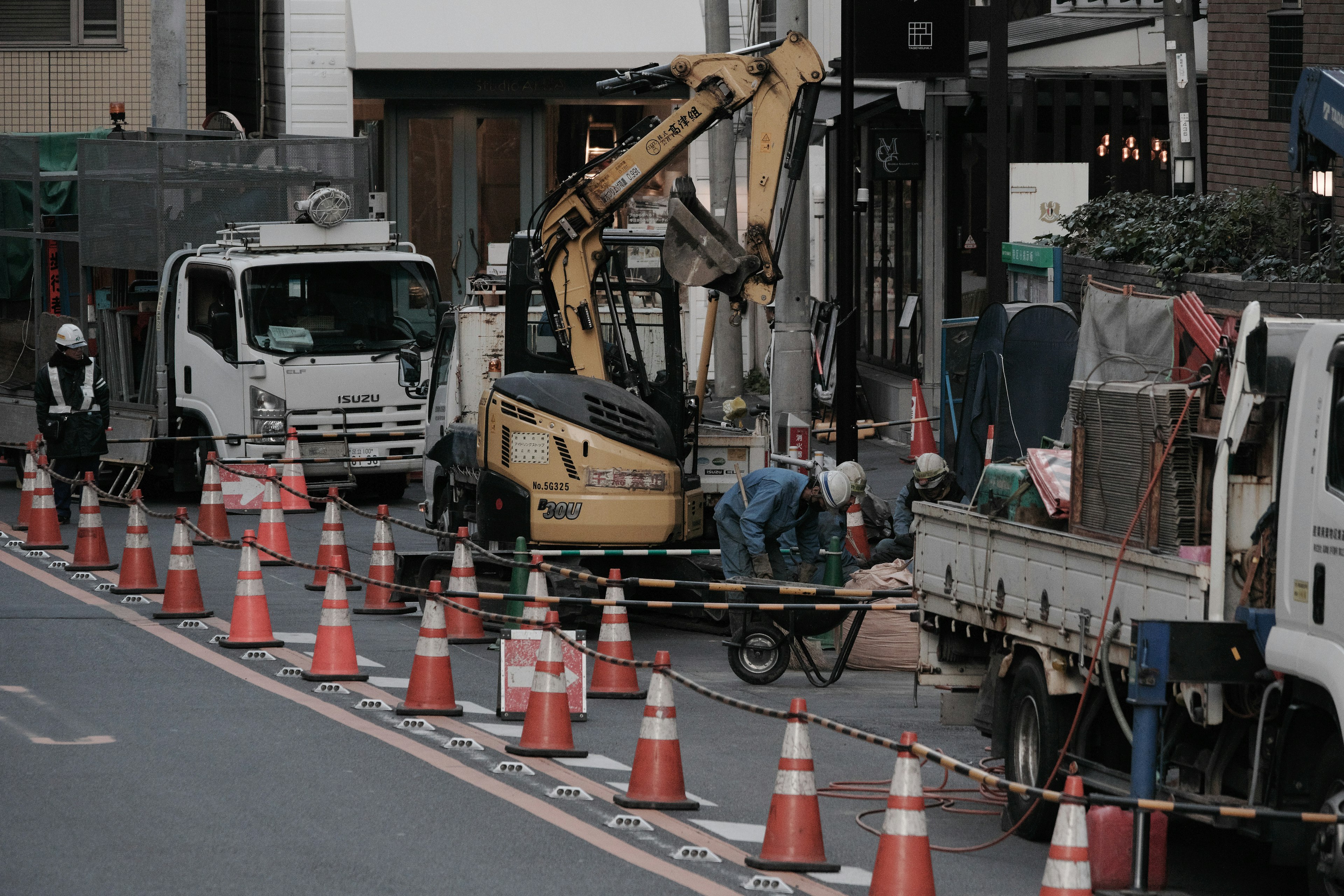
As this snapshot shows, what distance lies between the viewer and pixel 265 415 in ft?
71.3

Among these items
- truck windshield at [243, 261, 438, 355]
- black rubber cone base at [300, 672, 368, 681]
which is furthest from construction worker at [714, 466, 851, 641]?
truck windshield at [243, 261, 438, 355]

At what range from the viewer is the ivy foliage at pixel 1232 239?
53.2 ft

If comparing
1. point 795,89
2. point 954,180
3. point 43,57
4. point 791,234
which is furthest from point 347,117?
point 795,89

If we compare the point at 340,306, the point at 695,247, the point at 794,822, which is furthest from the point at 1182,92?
the point at 794,822

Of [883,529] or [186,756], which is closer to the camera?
[186,756]

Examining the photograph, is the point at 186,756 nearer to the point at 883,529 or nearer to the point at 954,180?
the point at 883,529

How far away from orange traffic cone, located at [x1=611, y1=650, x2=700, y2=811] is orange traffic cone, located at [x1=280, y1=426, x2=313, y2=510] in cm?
1154

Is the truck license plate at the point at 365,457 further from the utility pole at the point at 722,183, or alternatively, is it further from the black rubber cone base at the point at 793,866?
the black rubber cone base at the point at 793,866

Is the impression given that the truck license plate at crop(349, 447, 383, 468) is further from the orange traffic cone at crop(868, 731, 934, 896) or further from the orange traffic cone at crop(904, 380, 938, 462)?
the orange traffic cone at crop(868, 731, 934, 896)

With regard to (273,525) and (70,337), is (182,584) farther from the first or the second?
Answer: (70,337)

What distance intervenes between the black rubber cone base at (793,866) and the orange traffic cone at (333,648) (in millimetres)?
5021

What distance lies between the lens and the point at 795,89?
16.2 meters

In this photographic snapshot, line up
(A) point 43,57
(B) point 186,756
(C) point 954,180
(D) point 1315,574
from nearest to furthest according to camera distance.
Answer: (D) point 1315,574
(B) point 186,756
(C) point 954,180
(A) point 43,57

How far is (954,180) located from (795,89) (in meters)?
12.5
